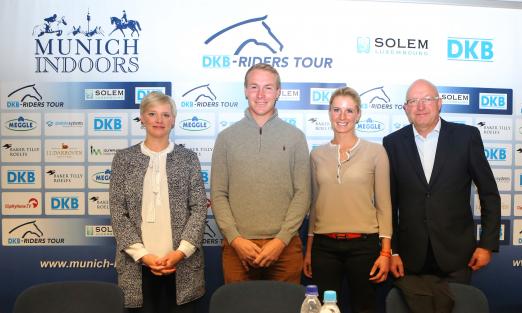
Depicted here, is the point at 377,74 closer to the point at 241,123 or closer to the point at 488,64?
the point at 488,64

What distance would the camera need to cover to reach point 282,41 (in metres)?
3.48

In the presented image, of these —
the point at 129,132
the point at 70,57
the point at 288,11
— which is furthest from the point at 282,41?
the point at 70,57

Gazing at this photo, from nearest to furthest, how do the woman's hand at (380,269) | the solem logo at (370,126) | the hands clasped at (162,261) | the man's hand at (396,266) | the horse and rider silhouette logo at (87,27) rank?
the hands clasped at (162,261) < the woman's hand at (380,269) < the man's hand at (396,266) < the horse and rider silhouette logo at (87,27) < the solem logo at (370,126)

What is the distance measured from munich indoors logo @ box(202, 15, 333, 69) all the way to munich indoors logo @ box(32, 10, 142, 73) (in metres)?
0.56

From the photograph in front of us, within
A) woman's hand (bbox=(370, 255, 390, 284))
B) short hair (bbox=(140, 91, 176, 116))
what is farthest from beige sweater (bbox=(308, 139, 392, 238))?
short hair (bbox=(140, 91, 176, 116))

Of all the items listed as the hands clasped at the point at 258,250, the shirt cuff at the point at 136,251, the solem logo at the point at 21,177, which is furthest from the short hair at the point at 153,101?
the solem logo at the point at 21,177

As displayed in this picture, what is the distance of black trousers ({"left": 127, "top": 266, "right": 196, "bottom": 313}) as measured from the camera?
2.49m

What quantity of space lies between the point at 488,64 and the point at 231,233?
2.45m

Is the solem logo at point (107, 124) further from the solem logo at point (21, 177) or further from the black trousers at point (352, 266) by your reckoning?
the black trousers at point (352, 266)

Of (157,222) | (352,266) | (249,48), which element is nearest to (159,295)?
(157,222)

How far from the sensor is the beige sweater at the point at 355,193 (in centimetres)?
251

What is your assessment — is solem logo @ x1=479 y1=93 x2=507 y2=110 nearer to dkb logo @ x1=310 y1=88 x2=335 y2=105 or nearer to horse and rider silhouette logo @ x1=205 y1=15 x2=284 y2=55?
dkb logo @ x1=310 y1=88 x2=335 y2=105

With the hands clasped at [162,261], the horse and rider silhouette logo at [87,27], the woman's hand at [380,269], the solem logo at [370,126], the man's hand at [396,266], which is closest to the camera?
the hands clasped at [162,261]

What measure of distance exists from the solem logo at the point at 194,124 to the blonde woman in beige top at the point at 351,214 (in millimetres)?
1177
